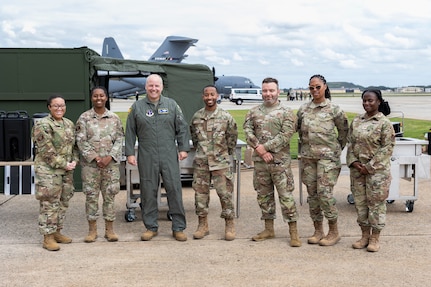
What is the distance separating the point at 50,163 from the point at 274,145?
2.24 metres

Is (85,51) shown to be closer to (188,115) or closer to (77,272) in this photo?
(188,115)

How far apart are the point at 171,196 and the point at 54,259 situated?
137 cm

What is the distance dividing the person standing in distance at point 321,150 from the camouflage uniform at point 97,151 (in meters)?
1.96

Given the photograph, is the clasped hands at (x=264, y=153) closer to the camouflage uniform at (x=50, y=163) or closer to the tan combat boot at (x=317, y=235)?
the tan combat boot at (x=317, y=235)

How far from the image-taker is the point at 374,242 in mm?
5078

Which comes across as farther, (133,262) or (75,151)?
(75,151)

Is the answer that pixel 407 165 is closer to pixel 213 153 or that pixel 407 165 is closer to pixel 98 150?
pixel 213 153

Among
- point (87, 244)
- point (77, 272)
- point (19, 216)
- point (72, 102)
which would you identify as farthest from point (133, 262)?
point (72, 102)

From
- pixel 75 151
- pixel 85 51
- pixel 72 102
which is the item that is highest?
pixel 85 51

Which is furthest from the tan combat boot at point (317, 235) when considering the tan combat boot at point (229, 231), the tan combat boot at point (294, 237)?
the tan combat boot at point (229, 231)

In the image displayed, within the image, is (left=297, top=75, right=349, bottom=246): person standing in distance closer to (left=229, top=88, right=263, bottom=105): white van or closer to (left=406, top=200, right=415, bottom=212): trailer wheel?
(left=406, top=200, right=415, bottom=212): trailer wheel

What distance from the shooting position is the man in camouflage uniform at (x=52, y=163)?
5.09m

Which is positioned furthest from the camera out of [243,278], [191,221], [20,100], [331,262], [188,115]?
[188,115]

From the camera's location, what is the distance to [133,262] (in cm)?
473
